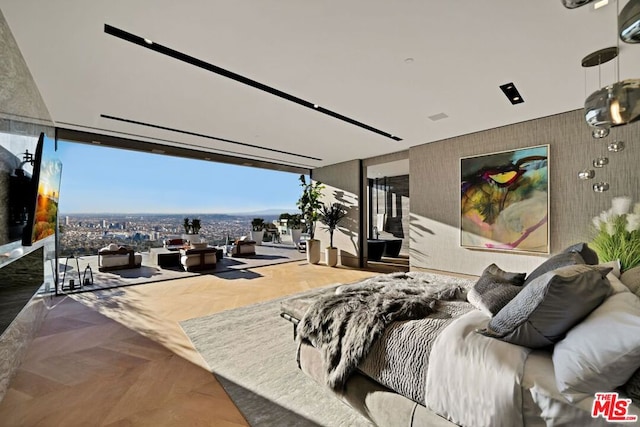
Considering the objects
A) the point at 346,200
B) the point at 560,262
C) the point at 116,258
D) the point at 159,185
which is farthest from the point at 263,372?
the point at 159,185

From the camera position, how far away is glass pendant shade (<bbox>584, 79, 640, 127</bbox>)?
1.46 m

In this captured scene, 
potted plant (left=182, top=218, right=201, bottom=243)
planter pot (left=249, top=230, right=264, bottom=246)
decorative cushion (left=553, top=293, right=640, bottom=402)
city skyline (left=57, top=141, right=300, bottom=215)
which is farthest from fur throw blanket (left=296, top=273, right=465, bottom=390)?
planter pot (left=249, top=230, right=264, bottom=246)

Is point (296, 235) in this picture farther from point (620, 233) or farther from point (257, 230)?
point (620, 233)

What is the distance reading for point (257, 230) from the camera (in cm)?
1210

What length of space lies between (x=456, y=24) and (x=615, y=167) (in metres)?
3.40

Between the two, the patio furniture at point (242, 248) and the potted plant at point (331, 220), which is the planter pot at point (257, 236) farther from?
the potted plant at point (331, 220)

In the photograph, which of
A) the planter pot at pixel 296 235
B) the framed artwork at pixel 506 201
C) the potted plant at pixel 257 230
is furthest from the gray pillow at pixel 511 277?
the potted plant at pixel 257 230

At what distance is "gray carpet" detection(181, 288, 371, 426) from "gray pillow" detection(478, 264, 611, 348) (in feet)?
3.86

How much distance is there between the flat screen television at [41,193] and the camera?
2539 mm

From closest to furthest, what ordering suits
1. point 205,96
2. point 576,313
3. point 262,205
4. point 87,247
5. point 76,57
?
point 576,313 → point 76,57 → point 205,96 → point 87,247 → point 262,205

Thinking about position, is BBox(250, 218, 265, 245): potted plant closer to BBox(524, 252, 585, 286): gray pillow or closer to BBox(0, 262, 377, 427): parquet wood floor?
BBox(0, 262, 377, 427): parquet wood floor

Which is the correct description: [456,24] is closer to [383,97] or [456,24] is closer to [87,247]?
[383,97]

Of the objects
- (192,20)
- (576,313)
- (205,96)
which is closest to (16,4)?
(192,20)

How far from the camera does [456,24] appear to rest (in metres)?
2.28
